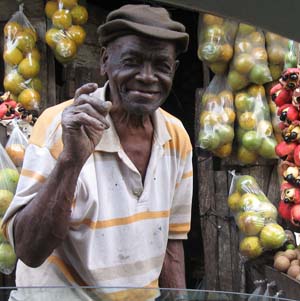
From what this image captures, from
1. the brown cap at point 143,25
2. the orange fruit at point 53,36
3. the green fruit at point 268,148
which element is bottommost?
the green fruit at point 268,148

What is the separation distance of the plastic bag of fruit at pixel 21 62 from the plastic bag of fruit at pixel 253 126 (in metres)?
0.98

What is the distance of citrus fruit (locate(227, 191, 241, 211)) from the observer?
10.9 feet

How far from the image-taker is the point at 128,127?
1812 mm

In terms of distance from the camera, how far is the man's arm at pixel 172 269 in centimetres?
201

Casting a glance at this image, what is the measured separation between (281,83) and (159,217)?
1523mm

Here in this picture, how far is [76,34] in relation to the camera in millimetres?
3434

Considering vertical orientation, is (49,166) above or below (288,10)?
below

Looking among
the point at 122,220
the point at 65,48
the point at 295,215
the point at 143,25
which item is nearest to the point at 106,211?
the point at 122,220

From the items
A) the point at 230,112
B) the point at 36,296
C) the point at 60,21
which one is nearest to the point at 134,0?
the point at 60,21

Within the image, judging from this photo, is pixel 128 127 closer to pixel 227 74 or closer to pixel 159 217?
pixel 159 217

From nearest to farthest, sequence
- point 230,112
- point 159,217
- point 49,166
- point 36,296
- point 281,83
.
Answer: point 36,296 → point 49,166 → point 159,217 → point 281,83 → point 230,112

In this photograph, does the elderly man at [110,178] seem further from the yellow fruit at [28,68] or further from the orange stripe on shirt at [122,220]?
the yellow fruit at [28,68]

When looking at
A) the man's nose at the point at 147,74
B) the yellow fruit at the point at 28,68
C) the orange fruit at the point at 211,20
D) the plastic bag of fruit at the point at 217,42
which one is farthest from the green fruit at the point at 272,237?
the man's nose at the point at 147,74

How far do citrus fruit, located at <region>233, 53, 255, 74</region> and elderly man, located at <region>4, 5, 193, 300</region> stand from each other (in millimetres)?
1537
